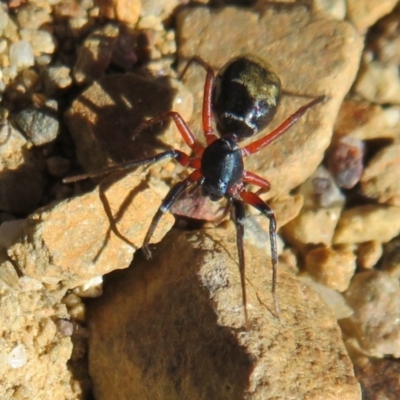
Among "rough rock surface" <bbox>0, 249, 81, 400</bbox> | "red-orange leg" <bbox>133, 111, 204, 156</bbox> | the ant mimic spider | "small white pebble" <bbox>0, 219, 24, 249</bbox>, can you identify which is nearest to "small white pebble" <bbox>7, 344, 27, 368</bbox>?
"rough rock surface" <bbox>0, 249, 81, 400</bbox>

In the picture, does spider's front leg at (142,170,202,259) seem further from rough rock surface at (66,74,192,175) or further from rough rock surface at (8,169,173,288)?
rough rock surface at (66,74,192,175)

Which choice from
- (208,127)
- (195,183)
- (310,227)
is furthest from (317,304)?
(208,127)

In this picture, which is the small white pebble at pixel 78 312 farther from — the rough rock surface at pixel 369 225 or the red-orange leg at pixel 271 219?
the rough rock surface at pixel 369 225

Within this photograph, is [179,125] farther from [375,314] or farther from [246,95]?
[375,314]

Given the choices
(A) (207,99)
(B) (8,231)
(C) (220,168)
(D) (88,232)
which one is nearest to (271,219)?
(C) (220,168)

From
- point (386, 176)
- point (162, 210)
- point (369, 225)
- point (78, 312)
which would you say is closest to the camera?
point (162, 210)
